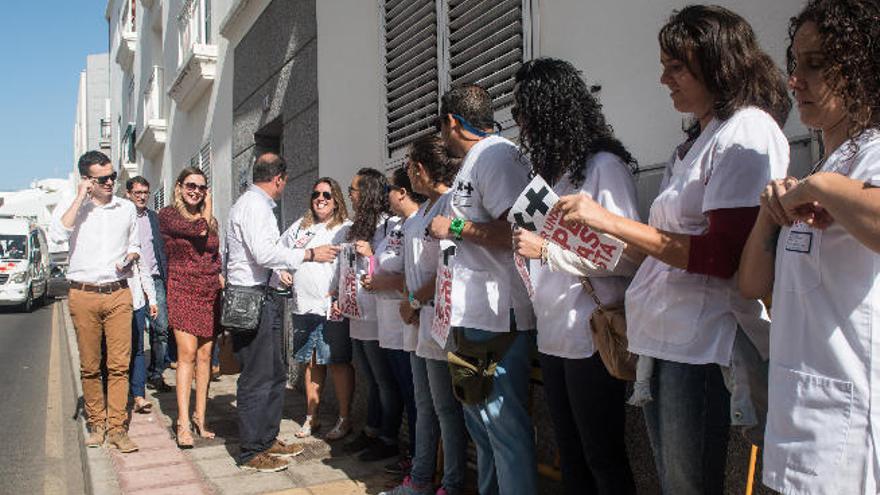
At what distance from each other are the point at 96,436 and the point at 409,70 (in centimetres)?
340

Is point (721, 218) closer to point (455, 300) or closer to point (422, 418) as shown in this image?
point (455, 300)

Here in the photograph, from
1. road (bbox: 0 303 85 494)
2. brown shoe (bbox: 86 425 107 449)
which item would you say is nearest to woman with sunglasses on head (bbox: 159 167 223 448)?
brown shoe (bbox: 86 425 107 449)

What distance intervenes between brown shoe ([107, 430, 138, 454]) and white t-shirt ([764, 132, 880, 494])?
440cm

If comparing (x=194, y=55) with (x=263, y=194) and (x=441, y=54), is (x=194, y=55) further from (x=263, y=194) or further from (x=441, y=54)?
(x=263, y=194)

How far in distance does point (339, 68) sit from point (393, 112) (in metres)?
1.05

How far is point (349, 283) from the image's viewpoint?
464 centimetres

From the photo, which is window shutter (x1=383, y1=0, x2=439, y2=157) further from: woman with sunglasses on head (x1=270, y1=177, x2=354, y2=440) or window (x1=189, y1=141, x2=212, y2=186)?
window (x1=189, y1=141, x2=212, y2=186)

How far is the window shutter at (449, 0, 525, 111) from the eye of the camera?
13.8 feet

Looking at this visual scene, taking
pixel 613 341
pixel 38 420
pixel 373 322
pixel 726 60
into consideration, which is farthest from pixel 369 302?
pixel 38 420

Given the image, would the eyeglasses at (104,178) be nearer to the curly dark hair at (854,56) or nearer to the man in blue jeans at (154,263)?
the man in blue jeans at (154,263)

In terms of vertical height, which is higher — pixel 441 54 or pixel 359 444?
pixel 441 54

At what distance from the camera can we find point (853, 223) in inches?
52.4

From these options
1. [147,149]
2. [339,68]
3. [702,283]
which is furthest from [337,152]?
[147,149]

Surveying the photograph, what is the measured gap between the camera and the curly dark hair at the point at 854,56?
4.66 ft
